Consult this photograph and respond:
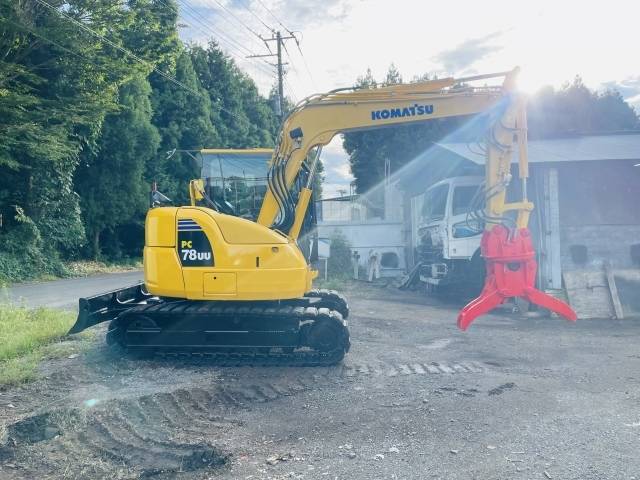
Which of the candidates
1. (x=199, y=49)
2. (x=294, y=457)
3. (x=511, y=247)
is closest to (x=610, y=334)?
(x=511, y=247)

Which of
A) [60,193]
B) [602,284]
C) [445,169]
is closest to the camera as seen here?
[602,284]

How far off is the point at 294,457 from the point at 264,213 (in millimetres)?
3449

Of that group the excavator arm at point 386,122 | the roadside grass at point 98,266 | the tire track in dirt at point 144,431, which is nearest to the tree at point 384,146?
the roadside grass at point 98,266

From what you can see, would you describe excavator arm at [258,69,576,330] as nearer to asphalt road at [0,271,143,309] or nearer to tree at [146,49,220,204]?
asphalt road at [0,271,143,309]

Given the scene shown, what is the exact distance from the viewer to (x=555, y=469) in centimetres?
368

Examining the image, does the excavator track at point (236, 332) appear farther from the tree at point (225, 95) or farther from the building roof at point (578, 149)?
the tree at point (225, 95)

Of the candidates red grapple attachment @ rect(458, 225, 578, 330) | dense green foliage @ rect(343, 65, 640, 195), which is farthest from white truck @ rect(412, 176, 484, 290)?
dense green foliage @ rect(343, 65, 640, 195)

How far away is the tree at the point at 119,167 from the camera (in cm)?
2347

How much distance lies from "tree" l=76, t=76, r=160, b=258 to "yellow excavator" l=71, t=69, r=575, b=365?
59.9ft

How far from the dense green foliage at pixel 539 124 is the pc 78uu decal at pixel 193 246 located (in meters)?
20.8

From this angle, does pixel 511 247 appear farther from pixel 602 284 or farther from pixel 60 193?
pixel 60 193

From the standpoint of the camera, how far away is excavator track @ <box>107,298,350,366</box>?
20.9 feet

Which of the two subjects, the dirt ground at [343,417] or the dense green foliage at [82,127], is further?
the dense green foliage at [82,127]

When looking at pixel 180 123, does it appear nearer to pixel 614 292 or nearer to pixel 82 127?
pixel 82 127
